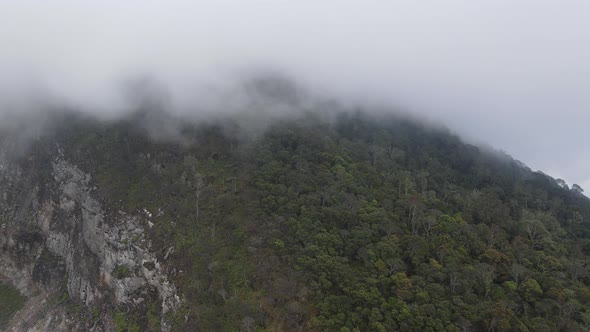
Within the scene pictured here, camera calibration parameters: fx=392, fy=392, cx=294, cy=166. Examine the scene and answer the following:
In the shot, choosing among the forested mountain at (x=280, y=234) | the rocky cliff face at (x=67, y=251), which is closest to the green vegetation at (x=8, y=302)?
the forested mountain at (x=280, y=234)

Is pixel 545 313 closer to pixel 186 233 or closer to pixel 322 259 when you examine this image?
pixel 322 259

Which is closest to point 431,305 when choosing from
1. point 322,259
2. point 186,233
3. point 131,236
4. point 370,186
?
point 322,259

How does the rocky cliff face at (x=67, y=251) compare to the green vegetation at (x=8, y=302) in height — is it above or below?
above

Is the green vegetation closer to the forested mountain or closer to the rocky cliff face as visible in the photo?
the forested mountain

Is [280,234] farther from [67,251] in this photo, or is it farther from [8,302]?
[8,302]

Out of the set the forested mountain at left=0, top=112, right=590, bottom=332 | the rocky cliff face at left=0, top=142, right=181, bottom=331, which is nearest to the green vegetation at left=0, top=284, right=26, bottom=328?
the forested mountain at left=0, top=112, right=590, bottom=332

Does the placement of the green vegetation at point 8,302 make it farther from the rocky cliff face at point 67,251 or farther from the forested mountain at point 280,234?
the rocky cliff face at point 67,251

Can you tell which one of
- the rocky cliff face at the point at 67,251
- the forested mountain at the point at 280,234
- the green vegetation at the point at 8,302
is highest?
the forested mountain at the point at 280,234
